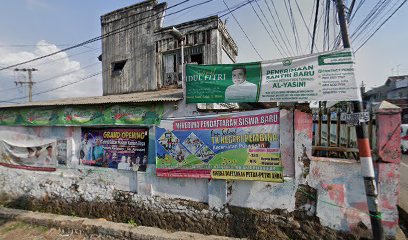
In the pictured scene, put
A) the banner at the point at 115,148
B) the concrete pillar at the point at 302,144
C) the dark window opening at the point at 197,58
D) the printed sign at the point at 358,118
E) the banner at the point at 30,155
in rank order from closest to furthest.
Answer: the printed sign at the point at 358,118, the concrete pillar at the point at 302,144, the banner at the point at 115,148, the banner at the point at 30,155, the dark window opening at the point at 197,58

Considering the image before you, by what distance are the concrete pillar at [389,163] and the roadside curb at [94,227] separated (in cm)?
303

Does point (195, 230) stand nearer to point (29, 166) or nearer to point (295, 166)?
point (295, 166)

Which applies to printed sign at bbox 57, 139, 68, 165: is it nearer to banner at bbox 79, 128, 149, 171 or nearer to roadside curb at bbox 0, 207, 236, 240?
banner at bbox 79, 128, 149, 171

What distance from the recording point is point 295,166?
4.20m

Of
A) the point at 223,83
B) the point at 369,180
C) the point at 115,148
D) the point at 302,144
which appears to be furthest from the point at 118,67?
the point at 369,180

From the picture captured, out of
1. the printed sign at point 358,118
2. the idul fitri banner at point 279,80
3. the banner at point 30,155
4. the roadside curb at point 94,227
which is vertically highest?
the idul fitri banner at point 279,80

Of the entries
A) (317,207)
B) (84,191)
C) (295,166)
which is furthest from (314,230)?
Result: (84,191)

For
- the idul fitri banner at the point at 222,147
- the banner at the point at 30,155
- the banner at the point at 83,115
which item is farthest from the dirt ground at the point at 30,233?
the banner at the point at 83,115

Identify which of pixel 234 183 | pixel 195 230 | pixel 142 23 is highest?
pixel 142 23

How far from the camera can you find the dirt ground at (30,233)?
5426mm

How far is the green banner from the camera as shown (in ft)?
14.7

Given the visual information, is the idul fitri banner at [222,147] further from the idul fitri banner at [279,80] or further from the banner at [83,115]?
the banner at [83,115]

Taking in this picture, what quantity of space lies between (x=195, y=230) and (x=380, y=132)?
4.28m

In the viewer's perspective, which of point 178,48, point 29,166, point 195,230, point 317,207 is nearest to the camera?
point 317,207
